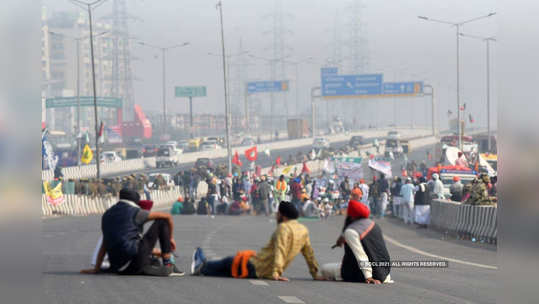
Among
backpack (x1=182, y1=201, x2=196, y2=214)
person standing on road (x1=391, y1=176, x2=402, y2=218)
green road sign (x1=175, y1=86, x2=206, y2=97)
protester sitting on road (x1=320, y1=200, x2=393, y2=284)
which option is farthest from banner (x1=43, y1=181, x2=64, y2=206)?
green road sign (x1=175, y1=86, x2=206, y2=97)

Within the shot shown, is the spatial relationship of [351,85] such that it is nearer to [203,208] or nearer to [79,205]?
[79,205]

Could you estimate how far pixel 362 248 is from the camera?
10133mm

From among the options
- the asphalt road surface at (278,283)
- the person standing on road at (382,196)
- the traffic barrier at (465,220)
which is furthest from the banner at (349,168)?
the asphalt road surface at (278,283)

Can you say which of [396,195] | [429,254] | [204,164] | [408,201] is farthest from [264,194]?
[204,164]

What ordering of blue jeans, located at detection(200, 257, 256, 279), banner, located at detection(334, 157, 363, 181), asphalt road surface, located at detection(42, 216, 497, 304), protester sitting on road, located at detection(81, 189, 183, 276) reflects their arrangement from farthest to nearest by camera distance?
banner, located at detection(334, 157, 363, 181) < blue jeans, located at detection(200, 257, 256, 279) < protester sitting on road, located at detection(81, 189, 183, 276) < asphalt road surface, located at detection(42, 216, 497, 304)

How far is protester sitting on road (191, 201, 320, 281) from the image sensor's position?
10516 mm

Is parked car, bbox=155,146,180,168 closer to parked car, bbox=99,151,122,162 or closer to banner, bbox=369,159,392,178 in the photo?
parked car, bbox=99,151,122,162

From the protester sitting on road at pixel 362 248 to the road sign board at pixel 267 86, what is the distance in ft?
276

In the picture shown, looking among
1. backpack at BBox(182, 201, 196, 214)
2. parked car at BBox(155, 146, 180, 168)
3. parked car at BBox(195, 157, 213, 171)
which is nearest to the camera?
backpack at BBox(182, 201, 196, 214)

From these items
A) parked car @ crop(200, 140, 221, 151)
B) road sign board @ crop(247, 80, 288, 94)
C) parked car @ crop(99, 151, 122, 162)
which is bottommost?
parked car @ crop(99, 151, 122, 162)

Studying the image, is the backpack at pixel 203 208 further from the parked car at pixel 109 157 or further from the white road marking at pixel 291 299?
the parked car at pixel 109 157

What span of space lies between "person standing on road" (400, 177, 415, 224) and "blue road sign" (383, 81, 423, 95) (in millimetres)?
58388

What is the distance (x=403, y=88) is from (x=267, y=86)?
17.5m

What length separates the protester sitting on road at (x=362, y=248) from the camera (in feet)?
33.2
